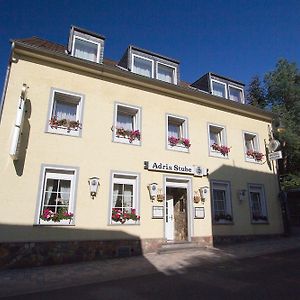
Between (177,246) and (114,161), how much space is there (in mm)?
3830

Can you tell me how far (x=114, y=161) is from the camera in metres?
10.0

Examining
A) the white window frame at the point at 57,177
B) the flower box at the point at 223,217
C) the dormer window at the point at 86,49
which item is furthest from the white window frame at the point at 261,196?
the dormer window at the point at 86,49

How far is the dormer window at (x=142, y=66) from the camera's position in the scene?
1226 centimetres

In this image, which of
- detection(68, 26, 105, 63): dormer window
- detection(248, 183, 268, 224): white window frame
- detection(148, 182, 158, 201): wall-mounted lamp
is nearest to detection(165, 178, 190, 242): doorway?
detection(148, 182, 158, 201): wall-mounted lamp

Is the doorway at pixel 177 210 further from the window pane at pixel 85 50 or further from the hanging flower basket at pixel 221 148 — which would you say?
the window pane at pixel 85 50

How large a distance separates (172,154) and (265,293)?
22.4 feet

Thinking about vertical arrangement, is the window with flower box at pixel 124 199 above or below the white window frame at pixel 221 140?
below

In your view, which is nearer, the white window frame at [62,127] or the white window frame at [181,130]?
the white window frame at [62,127]

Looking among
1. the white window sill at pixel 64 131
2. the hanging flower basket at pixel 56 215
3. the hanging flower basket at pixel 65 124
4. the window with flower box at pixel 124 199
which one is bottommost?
the hanging flower basket at pixel 56 215

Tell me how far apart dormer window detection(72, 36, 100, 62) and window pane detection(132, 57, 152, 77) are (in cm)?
174

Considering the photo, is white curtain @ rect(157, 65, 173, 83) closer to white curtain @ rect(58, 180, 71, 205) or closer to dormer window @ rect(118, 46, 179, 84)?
dormer window @ rect(118, 46, 179, 84)

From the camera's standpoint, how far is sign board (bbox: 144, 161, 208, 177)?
34.6 feet

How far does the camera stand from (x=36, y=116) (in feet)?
30.0

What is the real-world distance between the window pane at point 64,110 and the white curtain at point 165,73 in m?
4.45
